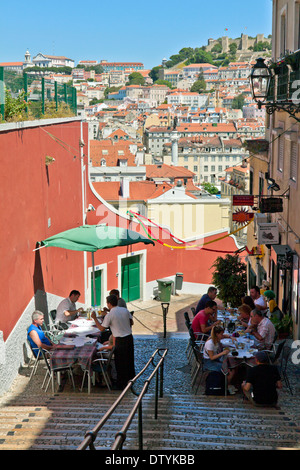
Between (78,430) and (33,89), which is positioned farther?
(33,89)

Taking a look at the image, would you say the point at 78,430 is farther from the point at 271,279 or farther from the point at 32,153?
the point at 271,279

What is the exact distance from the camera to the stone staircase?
5.10 m

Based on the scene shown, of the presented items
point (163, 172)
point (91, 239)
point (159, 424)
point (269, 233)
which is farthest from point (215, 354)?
point (163, 172)

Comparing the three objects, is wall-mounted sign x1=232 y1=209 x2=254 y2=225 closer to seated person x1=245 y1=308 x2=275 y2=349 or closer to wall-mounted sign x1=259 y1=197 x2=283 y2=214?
wall-mounted sign x1=259 y1=197 x2=283 y2=214

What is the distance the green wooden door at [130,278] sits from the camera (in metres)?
18.3

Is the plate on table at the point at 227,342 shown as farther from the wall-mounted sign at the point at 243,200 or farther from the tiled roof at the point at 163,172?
the tiled roof at the point at 163,172

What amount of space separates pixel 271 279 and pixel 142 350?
4.30 meters

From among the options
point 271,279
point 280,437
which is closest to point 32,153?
point 280,437

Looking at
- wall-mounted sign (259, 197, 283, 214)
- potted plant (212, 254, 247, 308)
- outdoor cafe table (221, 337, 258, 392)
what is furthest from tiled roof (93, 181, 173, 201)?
outdoor cafe table (221, 337, 258, 392)

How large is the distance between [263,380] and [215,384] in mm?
1034

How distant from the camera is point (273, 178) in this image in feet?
43.9

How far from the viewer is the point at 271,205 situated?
11.4 m

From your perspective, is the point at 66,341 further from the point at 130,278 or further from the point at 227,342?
the point at 130,278

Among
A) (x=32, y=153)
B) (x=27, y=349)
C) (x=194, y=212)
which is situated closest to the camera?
(x=27, y=349)
